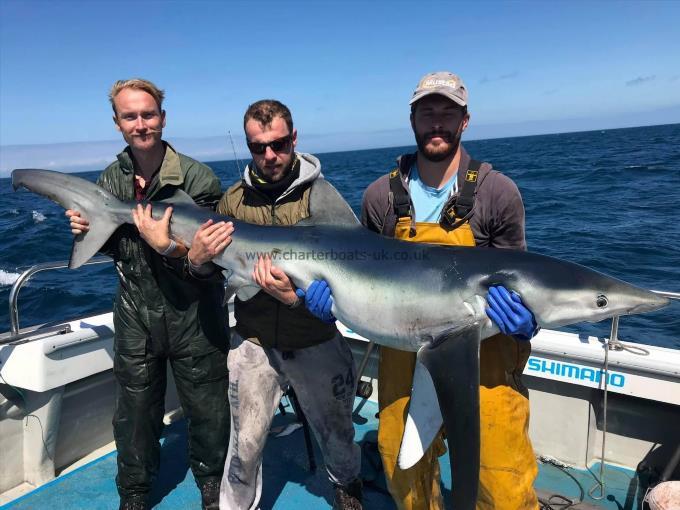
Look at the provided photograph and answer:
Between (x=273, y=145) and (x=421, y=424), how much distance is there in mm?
1822

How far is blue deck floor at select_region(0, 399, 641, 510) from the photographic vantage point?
3818 mm

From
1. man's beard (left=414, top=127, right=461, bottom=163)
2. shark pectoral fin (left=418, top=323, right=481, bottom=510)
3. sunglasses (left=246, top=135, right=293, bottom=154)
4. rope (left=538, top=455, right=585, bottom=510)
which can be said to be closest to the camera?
shark pectoral fin (left=418, top=323, right=481, bottom=510)

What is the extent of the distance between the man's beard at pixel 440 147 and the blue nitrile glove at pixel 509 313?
0.82m

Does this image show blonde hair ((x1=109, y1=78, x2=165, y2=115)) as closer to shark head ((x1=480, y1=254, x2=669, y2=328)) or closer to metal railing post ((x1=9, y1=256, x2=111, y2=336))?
metal railing post ((x1=9, y1=256, x2=111, y2=336))

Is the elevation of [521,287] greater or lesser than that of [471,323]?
greater

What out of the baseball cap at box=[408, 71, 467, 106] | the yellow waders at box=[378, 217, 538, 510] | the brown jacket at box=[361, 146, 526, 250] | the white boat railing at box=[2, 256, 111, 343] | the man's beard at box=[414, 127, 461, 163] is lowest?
the yellow waders at box=[378, 217, 538, 510]

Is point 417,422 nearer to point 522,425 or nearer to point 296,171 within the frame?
point 522,425

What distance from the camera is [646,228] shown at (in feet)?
51.1

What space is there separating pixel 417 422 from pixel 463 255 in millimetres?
945

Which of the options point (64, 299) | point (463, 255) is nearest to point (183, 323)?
point (463, 255)

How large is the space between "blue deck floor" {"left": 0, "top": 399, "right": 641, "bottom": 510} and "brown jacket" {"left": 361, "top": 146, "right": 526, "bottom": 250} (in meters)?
2.11

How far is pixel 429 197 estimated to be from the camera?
296cm

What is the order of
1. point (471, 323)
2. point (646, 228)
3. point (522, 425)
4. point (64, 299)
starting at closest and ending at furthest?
point (471, 323)
point (522, 425)
point (64, 299)
point (646, 228)

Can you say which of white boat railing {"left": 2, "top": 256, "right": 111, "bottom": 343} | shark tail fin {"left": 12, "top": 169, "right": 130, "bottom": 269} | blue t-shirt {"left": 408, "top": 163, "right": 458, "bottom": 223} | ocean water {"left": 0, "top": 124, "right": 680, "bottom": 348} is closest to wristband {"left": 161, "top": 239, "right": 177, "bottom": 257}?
shark tail fin {"left": 12, "top": 169, "right": 130, "bottom": 269}
